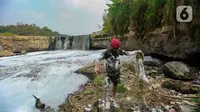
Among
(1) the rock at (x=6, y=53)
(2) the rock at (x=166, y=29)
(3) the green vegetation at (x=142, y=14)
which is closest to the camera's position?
(3) the green vegetation at (x=142, y=14)

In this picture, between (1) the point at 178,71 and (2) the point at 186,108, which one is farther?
(1) the point at 178,71

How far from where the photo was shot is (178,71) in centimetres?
640

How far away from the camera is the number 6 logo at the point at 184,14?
7.12 meters

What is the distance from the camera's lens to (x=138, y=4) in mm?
10352

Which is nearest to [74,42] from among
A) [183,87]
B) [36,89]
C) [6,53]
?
[6,53]

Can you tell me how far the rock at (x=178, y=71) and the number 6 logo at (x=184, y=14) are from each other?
1745mm

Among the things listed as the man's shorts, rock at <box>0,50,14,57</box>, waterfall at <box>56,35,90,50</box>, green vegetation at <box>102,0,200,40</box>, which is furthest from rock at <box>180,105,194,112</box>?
rock at <box>0,50,14,57</box>

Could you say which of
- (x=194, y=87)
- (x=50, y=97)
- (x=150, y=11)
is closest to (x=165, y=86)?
(x=194, y=87)

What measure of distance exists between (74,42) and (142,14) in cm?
1437

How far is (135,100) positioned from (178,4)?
4535 millimetres

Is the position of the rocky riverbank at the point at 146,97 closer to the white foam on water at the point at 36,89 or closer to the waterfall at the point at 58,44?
the white foam on water at the point at 36,89

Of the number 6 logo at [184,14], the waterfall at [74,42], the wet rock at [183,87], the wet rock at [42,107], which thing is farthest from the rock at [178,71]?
the waterfall at [74,42]

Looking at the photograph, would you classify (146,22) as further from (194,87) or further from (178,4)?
(194,87)

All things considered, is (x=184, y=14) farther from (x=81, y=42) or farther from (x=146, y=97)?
(x=81, y=42)
